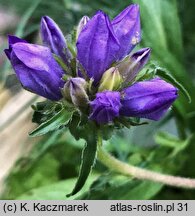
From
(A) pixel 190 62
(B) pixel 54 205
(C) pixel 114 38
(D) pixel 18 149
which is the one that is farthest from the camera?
(A) pixel 190 62

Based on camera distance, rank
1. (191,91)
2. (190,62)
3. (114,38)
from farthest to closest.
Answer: (190,62), (191,91), (114,38)

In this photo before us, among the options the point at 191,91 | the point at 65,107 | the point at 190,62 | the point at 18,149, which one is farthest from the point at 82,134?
the point at 190,62

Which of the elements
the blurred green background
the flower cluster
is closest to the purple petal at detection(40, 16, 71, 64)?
the flower cluster

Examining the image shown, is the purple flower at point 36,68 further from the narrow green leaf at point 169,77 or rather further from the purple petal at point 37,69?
the narrow green leaf at point 169,77

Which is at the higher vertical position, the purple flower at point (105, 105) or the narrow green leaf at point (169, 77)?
the purple flower at point (105, 105)

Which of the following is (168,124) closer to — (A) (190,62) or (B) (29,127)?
(A) (190,62)

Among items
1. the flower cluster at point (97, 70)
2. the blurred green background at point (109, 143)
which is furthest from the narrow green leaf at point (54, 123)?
the blurred green background at point (109, 143)
